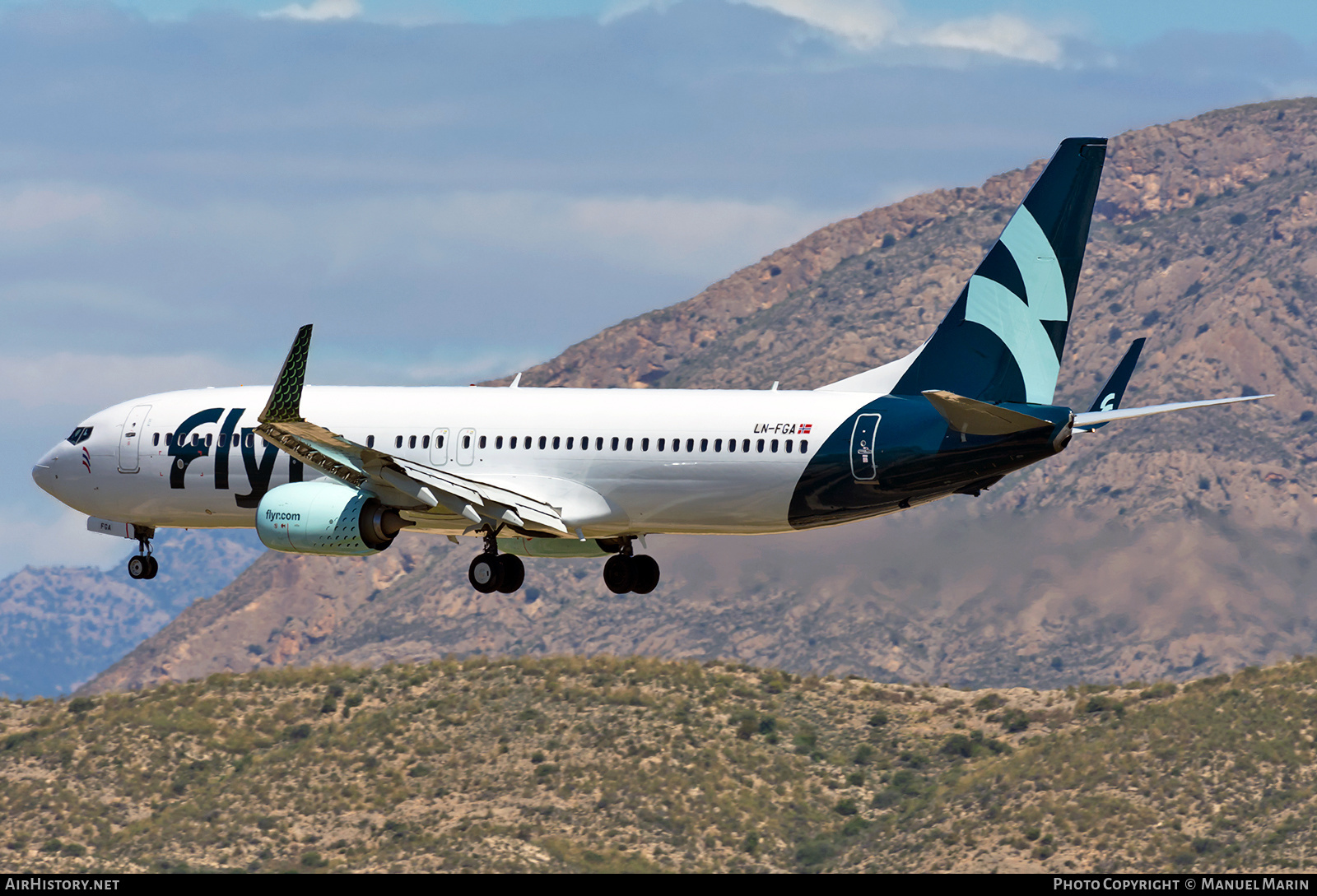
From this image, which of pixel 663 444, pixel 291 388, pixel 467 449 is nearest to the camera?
pixel 291 388

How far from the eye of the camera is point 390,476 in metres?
53.3

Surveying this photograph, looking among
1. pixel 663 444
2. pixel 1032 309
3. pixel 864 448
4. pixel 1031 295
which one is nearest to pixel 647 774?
pixel 663 444

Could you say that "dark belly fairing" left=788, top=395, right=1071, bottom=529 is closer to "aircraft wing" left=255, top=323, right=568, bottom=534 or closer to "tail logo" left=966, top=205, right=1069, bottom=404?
"tail logo" left=966, top=205, right=1069, bottom=404

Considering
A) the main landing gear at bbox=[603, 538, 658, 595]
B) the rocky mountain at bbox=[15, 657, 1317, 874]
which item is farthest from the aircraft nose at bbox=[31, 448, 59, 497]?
the rocky mountain at bbox=[15, 657, 1317, 874]

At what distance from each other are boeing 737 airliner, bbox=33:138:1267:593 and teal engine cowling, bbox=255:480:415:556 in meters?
0.05

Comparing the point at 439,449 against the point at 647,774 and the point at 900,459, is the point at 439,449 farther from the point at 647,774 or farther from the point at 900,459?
the point at 647,774

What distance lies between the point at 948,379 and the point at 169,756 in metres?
86.6

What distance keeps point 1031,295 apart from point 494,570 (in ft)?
55.3

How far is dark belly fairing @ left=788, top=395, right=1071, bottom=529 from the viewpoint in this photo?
2004 inches

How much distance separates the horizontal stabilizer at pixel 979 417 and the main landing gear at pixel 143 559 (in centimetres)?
2509

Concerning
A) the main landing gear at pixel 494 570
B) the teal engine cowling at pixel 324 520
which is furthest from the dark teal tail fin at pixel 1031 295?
the teal engine cowling at pixel 324 520
